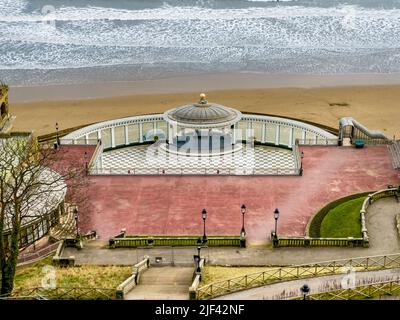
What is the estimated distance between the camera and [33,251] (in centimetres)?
3472

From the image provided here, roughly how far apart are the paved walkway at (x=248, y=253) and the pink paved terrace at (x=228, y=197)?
2.80 m

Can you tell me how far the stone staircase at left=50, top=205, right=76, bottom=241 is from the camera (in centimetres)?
3606

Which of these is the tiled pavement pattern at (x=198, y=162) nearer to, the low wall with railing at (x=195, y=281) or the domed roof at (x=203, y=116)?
the domed roof at (x=203, y=116)

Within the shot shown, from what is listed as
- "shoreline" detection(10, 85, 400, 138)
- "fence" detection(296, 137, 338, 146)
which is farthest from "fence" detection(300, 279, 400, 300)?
"shoreline" detection(10, 85, 400, 138)

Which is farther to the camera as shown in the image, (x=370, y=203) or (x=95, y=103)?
(x=95, y=103)

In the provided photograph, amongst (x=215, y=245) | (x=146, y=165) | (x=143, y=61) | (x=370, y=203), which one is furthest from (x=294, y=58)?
(x=215, y=245)

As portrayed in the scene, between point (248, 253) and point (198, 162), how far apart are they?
16.6m

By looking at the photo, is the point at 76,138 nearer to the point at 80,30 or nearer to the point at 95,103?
the point at 95,103

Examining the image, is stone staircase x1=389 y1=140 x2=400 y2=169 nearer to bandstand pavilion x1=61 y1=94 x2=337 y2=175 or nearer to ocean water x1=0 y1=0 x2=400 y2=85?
bandstand pavilion x1=61 y1=94 x2=337 y2=175

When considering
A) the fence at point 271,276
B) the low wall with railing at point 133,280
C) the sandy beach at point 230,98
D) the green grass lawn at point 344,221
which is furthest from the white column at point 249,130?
the fence at point 271,276

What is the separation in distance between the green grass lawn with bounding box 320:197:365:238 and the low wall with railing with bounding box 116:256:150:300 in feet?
36.7

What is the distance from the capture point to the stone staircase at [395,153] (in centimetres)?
4636

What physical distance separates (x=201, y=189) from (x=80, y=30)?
56306mm

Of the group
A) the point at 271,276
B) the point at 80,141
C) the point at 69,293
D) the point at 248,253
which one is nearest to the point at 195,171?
the point at 80,141
